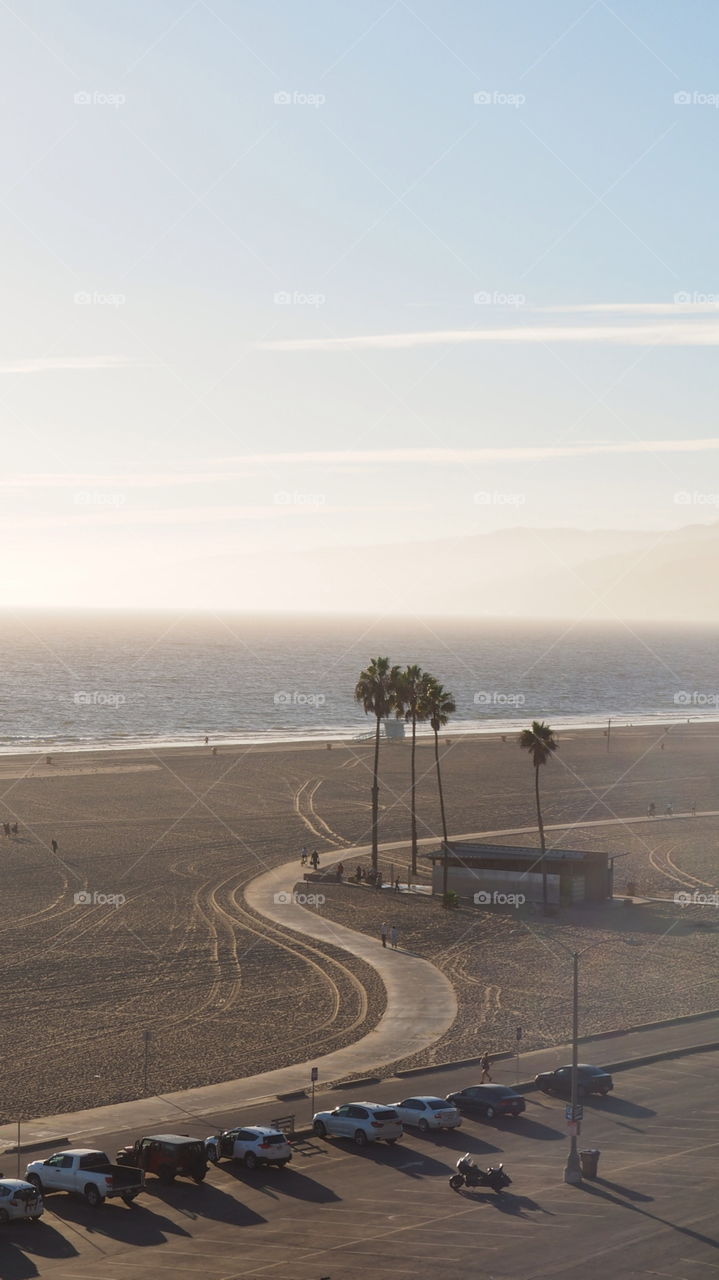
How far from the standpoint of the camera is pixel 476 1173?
90.8 ft

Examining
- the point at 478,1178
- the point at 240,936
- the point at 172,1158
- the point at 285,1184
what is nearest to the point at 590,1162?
the point at 478,1178

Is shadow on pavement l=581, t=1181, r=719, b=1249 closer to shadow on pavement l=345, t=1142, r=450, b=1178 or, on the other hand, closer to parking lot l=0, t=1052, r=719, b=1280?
parking lot l=0, t=1052, r=719, b=1280

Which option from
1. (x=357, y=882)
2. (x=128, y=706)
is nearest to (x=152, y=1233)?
(x=357, y=882)

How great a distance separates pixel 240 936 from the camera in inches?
2077

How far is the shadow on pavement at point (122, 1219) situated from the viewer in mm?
25297

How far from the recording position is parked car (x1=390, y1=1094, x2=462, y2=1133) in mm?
32094

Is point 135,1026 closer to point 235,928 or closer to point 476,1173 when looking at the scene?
point 235,928

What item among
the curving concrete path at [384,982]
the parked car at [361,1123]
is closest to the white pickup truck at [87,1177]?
the parked car at [361,1123]

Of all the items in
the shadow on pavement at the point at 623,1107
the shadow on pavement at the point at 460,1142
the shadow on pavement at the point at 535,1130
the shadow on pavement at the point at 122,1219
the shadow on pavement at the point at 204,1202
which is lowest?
the shadow on pavement at the point at 122,1219

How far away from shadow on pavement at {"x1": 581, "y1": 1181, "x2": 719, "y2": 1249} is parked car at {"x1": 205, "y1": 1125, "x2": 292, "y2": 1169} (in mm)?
6590

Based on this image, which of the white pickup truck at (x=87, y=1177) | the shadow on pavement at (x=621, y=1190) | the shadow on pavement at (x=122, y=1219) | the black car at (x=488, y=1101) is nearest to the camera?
the shadow on pavement at (x=122, y=1219)

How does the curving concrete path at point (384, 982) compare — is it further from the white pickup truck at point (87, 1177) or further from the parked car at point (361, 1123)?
the white pickup truck at point (87, 1177)

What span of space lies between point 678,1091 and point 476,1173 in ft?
31.3

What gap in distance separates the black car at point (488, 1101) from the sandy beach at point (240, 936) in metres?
5.56
